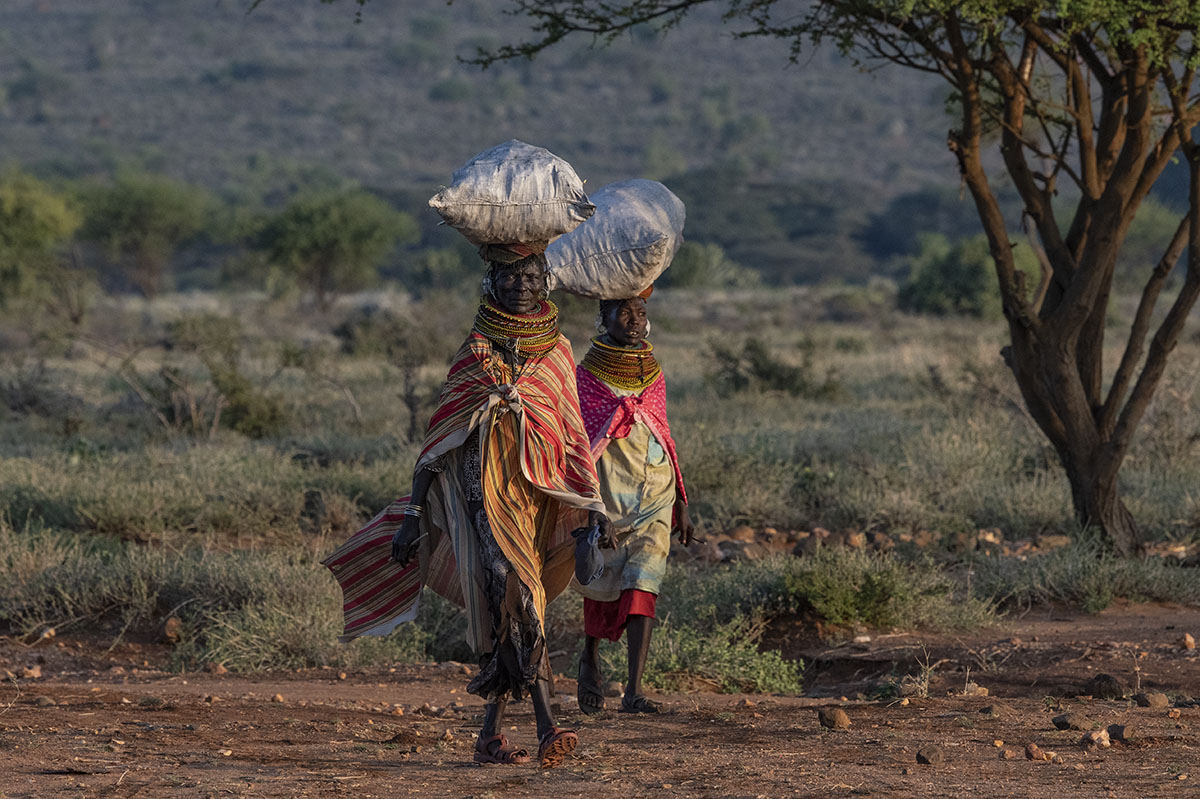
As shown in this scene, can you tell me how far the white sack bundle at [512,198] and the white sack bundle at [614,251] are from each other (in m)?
1.08

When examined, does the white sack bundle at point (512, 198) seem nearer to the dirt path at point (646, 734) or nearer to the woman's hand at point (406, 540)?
the woman's hand at point (406, 540)

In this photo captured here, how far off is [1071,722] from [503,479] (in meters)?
2.03

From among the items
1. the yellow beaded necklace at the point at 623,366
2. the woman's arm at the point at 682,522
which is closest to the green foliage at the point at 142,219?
the yellow beaded necklace at the point at 623,366

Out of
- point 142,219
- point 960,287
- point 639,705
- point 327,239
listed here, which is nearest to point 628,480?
point 639,705

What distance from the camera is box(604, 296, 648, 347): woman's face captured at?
19.7ft

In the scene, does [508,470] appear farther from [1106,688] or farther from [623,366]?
[1106,688]

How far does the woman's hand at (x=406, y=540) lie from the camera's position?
4695 millimetres

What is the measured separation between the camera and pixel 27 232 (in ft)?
104

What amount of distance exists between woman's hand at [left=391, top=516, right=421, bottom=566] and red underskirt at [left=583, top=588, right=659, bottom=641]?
51.9 inches

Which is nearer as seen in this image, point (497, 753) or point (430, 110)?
point (497, 753)

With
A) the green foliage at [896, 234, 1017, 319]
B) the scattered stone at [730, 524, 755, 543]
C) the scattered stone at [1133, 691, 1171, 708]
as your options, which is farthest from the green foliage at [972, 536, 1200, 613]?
the green foliage at [896, 234, 1017, 319]

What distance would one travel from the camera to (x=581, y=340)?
2181cm

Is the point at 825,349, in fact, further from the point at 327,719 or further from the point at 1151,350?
the point at 327,719

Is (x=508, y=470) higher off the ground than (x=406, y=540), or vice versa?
(x=508, y=470)
